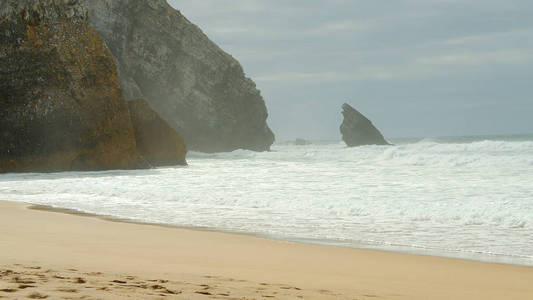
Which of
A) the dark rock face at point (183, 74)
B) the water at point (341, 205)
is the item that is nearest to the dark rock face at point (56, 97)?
the water at point (341, 205)

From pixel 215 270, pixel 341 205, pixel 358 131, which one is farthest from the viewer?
pixel 358 131

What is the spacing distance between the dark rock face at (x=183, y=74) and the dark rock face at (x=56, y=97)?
19.5 metres

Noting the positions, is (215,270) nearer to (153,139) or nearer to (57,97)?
(57,97)

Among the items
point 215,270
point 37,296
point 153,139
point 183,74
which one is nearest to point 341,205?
point 215,270

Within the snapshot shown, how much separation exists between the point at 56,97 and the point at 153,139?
5305 millimetres

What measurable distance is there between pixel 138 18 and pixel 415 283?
46899 millimetres

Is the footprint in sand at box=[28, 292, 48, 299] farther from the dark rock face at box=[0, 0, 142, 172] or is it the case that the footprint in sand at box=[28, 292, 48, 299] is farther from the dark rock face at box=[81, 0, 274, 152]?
the dark rock face at box=[81, 0, 274, 152]

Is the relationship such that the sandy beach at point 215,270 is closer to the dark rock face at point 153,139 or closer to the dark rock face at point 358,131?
the dark rock face at point 153,139

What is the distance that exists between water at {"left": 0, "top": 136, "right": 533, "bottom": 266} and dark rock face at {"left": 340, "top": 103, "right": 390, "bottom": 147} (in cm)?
4955

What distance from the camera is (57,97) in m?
23.6

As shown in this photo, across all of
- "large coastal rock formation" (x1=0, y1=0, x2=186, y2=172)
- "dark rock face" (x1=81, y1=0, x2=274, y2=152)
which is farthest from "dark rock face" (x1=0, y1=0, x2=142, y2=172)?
"dark rock face" (x1=81, y1=0, x2=274, y2=152)

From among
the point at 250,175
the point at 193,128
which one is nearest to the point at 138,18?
the point at 193,128

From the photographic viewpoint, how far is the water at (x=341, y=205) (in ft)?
26.2

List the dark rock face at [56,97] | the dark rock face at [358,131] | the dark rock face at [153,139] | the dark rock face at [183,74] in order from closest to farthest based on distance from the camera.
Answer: the dark rock face at [56,97], the dark rock face at [153,139], the dark rock face at [183,74], the dark rock face at [358,131]
